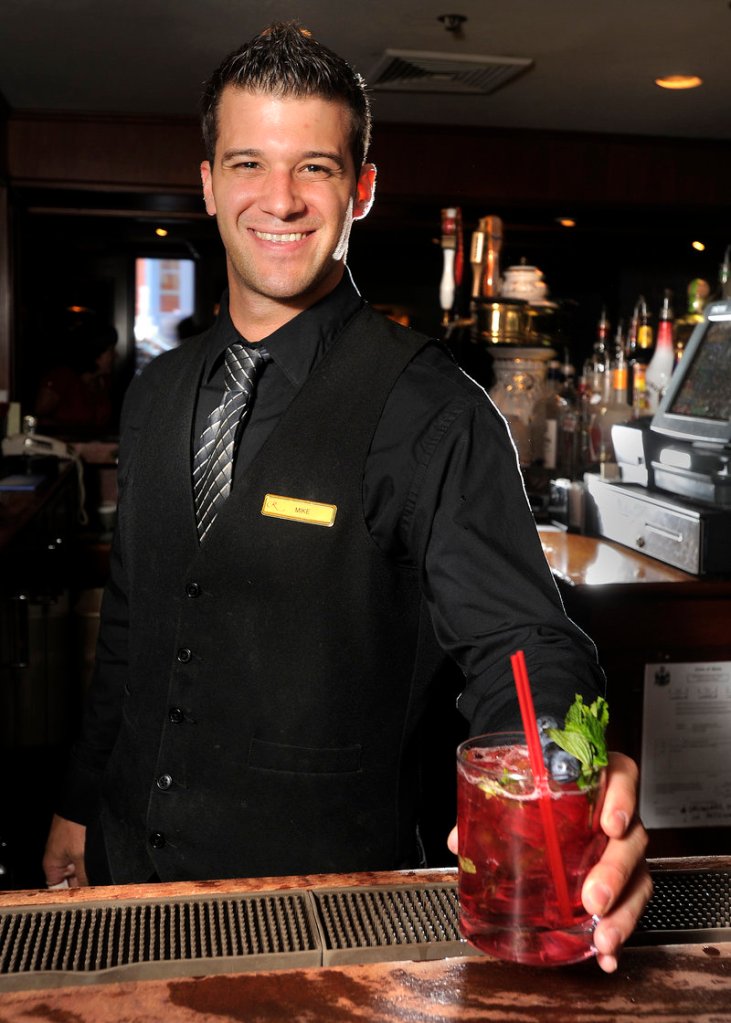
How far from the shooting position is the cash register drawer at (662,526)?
2.85 metres

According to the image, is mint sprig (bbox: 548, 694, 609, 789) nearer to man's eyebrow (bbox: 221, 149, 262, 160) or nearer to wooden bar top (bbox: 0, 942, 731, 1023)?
wooden bar top (bbox: 0, 942, 731, 1023)

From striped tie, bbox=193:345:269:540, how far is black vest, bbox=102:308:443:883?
0.08 ft

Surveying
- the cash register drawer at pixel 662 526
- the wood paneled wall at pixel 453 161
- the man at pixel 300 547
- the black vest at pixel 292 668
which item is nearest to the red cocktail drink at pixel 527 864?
the man at pixel 300 547

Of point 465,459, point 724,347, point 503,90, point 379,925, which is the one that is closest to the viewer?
point 379,925

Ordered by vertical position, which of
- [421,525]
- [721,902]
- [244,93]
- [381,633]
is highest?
[244,93]

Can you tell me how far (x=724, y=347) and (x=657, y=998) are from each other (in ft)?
8.46

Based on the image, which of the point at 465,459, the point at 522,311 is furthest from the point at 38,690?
the point at 465,459

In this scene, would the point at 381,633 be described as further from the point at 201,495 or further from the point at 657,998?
the point at 657,998

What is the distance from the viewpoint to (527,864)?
2.82 ft

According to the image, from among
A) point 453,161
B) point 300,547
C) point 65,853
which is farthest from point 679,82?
point 65,853

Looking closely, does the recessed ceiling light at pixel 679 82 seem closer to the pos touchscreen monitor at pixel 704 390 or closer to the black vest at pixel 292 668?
the pos touchscreen monitor at pixel 704 390

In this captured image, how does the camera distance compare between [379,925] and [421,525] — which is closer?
[379,925]

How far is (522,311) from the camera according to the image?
4734mm

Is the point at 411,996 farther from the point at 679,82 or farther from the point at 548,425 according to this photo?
the point at 679,82
